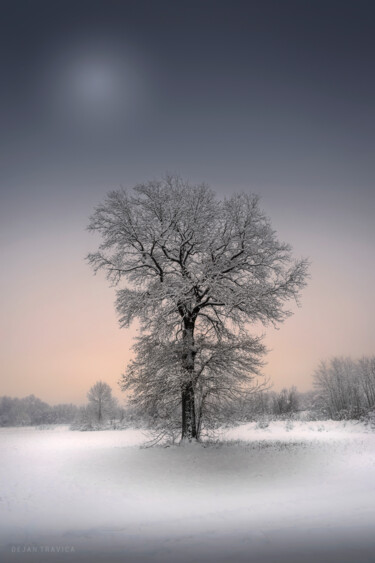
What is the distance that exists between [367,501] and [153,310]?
9.86m

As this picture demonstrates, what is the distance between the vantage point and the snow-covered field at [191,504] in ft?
20.2

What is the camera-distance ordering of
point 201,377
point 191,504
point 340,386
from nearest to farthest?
point 191,504 < point 201,377 < point 340,386

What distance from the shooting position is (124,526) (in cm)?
769

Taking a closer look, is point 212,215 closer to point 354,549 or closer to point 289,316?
point 289,316

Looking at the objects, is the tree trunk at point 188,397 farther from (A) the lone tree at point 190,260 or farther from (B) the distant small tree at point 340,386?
(B) the distant small tree at point 340,386

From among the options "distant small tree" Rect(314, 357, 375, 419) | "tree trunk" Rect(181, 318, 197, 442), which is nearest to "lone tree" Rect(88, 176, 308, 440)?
"tree trunk" Rect(181, 318, 197, 442)

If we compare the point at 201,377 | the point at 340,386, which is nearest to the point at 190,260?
the point at 201,377

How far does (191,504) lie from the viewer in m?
9.52

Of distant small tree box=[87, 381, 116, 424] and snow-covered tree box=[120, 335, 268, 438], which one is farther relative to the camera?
distant small tree box=[87, 381, 116, 424]

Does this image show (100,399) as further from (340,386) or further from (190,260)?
(190,260)

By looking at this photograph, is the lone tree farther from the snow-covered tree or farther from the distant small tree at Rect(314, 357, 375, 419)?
the distant small tree at Rect(314, 357, 375, 419)

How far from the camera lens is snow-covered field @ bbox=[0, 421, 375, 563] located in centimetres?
617

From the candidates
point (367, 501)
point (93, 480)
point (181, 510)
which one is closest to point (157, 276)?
point (93, 480)

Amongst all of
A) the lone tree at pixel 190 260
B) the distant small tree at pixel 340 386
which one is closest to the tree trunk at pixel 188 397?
the lone tree at pixel 190 260
